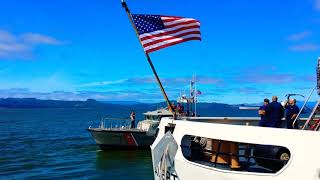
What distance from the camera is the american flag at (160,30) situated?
41.2ft

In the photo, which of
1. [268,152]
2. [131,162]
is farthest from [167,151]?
[131,162]

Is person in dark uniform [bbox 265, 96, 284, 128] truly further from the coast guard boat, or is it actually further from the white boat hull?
the white boat hull

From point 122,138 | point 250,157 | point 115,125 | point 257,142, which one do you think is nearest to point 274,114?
point 250,157

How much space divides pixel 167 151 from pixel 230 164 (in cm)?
165

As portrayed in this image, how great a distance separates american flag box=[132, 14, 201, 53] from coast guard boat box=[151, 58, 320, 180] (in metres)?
2.18

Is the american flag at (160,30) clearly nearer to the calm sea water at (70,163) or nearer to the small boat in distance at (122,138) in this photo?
the calm sea water at (70,163)

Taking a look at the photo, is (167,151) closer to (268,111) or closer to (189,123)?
(189,123)

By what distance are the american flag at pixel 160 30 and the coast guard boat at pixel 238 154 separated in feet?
7.16

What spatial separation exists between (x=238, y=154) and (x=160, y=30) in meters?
4.11

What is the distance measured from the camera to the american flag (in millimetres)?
12547

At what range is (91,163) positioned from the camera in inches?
1194

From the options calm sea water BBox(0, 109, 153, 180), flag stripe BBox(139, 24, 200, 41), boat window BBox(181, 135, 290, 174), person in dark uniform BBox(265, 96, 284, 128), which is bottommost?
calm sea water BBox(0, 109, 153, 180)

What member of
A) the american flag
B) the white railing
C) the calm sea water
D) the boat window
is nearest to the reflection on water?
the calm sea water

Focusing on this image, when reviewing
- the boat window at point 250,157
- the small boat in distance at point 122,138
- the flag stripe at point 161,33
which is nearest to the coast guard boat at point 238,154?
the boat window at point 250,157
